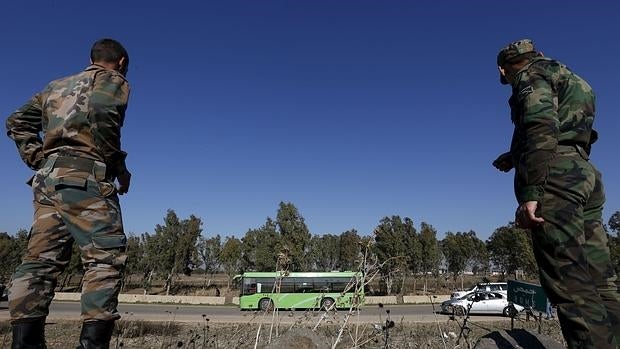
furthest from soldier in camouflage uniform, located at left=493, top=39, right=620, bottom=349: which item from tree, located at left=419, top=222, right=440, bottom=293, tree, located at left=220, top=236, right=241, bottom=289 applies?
tree, located at left=220, top=236, right=241, bottom=289

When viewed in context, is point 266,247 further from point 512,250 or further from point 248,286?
point 512,250

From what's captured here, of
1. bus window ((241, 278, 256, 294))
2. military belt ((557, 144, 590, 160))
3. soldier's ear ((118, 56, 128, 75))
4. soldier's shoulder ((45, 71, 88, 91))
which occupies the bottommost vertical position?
bus window ((241, 278, 256, 294))

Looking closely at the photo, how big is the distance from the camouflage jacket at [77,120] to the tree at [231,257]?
178 ft

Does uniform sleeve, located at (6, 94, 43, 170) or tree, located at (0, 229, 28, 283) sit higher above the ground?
uniform sleeve, located at (6, 94, 43, 170)

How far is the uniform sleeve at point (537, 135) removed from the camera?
2.16 m

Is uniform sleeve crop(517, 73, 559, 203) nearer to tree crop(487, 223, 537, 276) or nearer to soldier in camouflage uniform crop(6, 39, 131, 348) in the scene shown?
soldier in camouflage uniform crop(6, 39, 131, 348)

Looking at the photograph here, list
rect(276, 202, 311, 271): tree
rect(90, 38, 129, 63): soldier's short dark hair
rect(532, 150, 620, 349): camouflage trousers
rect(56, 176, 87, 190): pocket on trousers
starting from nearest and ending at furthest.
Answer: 1. rect(532, 150, 620, 349): camouflage trousers
2. rect(56, 176, 87, 190): pocket on trousers
3. rect(90, 38, 129, 63): soldier's short dark hair
4. rect(276, 202, 311, 271): tree

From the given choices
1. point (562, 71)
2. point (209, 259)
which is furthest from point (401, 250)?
point (562, 71)

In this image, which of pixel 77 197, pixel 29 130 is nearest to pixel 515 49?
pixel 77 197

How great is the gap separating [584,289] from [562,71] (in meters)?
1.26

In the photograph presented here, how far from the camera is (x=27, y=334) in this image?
80.2 inches

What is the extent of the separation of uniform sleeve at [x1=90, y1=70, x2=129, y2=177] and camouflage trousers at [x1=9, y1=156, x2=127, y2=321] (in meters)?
0.12

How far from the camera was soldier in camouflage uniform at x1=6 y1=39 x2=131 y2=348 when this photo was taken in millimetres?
2035

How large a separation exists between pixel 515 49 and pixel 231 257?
57.5 metres
